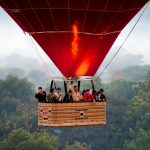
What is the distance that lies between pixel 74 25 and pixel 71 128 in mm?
77896

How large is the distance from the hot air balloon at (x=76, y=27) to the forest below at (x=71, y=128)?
54017 millimetres

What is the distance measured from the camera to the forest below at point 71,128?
284ft

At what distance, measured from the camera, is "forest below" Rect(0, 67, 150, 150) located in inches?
3408

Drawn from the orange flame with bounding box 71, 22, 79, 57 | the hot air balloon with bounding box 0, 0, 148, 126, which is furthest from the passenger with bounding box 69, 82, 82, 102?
the orange flame with bounding box 71, 22, 79, 57

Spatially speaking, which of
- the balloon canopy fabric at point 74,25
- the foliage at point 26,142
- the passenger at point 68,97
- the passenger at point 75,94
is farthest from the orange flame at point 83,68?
the foliage at point 26,142

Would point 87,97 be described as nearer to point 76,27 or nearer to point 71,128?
point 76,27

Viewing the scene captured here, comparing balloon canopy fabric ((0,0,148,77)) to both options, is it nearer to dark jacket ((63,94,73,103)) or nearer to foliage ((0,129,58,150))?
dark jacket ((63,94,73,103))

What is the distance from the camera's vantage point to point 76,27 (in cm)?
2877

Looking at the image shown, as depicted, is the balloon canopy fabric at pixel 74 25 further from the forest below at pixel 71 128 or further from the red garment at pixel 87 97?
the forest below at pixel 71 128

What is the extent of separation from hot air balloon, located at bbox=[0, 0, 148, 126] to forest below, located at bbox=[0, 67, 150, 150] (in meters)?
54.0

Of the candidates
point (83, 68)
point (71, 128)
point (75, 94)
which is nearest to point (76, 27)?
point (83, 68)

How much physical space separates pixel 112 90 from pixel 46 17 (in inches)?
4436

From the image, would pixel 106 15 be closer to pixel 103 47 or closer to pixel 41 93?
pixel 103 47

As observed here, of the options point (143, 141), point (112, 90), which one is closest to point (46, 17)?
point (143, 141)
